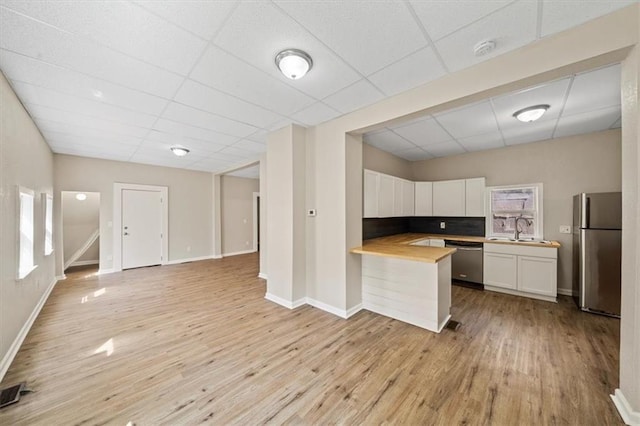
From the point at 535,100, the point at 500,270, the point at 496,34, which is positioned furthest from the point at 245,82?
the point at 500,270

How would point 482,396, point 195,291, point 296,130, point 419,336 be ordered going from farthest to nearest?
point 195,291 < point 296,130 < point 419,336 < point 482,396

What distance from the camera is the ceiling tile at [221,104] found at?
2.47 m

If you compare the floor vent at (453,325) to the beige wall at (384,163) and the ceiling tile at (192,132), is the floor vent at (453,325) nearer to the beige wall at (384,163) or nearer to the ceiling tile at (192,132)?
the beige wall at (384,163)

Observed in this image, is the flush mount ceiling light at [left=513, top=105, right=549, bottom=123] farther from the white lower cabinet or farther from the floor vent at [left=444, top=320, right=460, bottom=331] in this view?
the floor vent at [left=444, top=320, right=460, bottom=331]

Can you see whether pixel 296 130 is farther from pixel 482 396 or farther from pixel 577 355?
pixel 577 355

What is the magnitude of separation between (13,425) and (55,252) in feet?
15.9

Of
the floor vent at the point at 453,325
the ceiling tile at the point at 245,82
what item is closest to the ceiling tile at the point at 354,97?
the ceiling tile at the point at 245,82

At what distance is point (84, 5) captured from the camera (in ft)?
4.71

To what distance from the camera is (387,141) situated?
4.21 meters

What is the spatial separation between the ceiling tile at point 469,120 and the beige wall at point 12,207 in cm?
461

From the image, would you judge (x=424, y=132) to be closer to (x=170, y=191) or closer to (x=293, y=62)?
(x=293, y=62)

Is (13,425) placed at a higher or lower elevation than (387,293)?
lower

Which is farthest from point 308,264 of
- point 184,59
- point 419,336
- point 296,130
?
point 184,59

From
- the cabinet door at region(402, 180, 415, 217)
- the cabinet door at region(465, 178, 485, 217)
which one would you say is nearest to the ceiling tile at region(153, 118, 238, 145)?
the cabinet door at region(402, 180, 415, 217)
